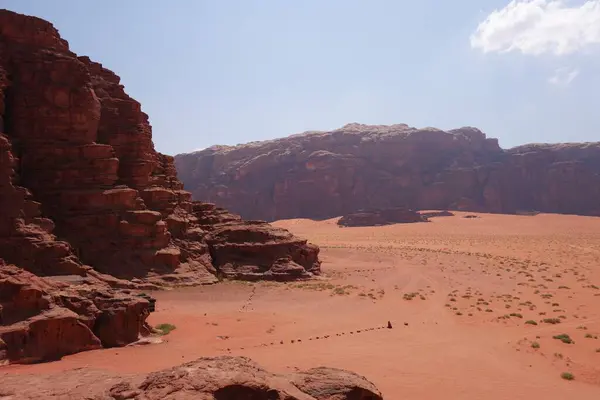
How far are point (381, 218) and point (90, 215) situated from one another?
56.6 metres

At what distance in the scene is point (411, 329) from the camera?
1513 centimetres

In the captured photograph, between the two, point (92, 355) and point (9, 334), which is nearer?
point (9, 334)

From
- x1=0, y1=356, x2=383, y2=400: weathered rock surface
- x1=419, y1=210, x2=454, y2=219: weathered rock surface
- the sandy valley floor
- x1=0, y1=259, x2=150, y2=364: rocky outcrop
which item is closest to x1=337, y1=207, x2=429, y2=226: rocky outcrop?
x1=419, y1=210, x2=454, y2=219: weathered rock surface

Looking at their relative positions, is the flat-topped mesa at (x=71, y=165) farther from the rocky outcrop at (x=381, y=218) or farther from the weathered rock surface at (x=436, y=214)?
the weathered rock surface at (x=436, y=214)

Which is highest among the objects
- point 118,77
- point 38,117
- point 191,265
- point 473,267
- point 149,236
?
point 118,77

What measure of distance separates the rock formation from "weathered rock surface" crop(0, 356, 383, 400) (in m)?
6.26

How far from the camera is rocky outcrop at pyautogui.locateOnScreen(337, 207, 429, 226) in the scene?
72.4 meters

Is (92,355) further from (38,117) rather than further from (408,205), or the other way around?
(408,205)

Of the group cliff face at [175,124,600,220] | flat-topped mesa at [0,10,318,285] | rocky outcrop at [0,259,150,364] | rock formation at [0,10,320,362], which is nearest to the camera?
rocky outcrop at [0,259,150,364]

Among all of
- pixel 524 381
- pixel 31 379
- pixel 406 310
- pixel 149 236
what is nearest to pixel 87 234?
pixel 149 236

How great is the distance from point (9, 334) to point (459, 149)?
94256 mm

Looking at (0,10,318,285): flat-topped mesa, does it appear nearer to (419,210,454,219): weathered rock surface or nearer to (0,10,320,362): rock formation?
(0,10,320,362): rock formation

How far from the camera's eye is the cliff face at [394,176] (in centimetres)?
8475

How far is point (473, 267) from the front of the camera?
32.8 metres
